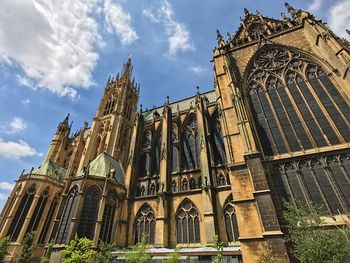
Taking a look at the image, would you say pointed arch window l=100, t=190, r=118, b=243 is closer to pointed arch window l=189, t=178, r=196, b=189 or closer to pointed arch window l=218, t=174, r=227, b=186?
pointed arch window l=189, t=178, r=196, b=189

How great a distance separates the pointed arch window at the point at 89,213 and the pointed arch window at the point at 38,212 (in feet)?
29.3

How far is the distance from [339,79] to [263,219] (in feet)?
41.6

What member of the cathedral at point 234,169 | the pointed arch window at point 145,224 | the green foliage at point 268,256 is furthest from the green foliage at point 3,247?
the green foliage at point 268,256

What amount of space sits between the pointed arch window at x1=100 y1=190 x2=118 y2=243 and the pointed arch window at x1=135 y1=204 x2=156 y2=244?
99.6 inches

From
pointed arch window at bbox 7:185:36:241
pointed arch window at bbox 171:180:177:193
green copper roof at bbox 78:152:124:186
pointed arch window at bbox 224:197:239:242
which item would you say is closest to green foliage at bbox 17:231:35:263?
pointed arch window at bbox 7:185:36:241

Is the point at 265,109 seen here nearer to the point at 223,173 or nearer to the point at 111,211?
the point at 223,173

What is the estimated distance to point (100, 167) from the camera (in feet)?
76.4

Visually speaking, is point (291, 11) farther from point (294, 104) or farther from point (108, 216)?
point (108, 216)

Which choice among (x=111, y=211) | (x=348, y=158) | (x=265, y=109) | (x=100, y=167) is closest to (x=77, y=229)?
A: (x=111, y=211)

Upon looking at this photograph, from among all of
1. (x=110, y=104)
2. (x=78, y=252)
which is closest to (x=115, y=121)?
(x=110, y=104)

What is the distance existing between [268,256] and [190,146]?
1564 cm

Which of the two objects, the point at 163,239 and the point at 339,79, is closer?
the point at 339,79

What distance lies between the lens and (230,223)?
56.4 feet

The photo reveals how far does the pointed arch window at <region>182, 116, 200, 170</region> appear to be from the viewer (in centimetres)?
2317
